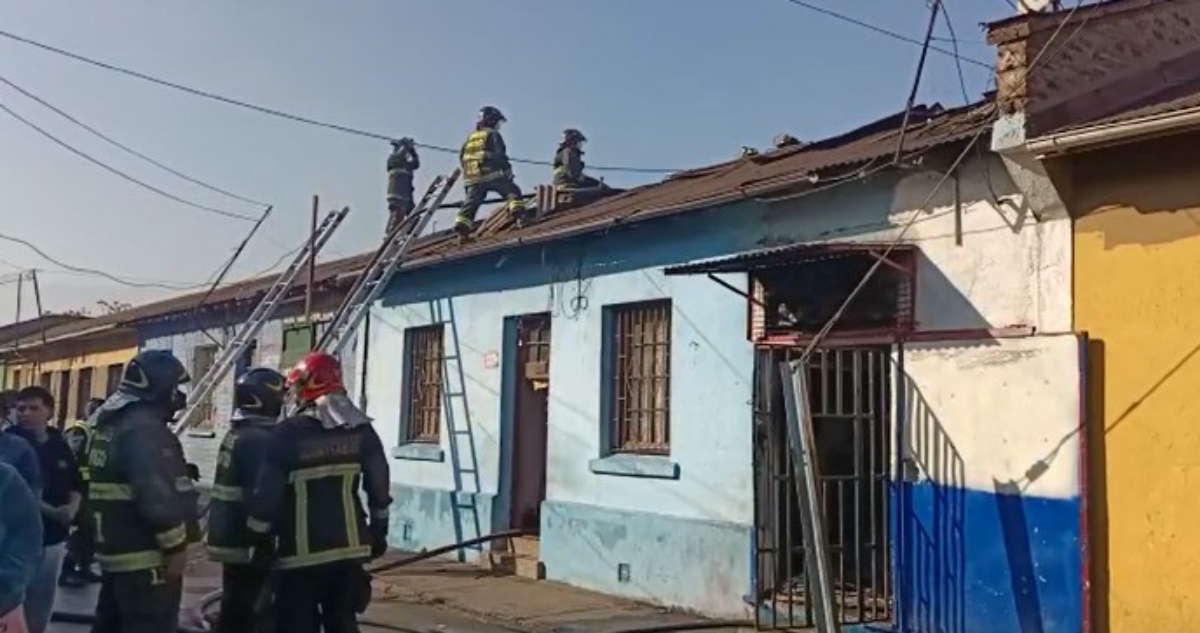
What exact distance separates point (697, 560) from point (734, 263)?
8.97 feet

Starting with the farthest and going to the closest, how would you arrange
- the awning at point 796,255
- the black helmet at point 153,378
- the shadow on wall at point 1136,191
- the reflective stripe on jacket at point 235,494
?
1. the awning at point 796,255
2. the shadow on wall at point 1136,191
3. the reflective stripe on jacket at point 235,494
4. the black helmet at point 153,378

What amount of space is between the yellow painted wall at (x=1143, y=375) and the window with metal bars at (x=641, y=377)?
438cm

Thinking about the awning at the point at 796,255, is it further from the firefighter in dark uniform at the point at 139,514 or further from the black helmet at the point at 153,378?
the firefighter in dark uniform at the point at 139,514

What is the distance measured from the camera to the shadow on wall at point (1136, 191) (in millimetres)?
7234

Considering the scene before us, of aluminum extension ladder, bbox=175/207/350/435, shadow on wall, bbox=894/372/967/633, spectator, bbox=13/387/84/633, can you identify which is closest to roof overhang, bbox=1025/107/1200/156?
shadow on wall, bbox=894/372/967/633

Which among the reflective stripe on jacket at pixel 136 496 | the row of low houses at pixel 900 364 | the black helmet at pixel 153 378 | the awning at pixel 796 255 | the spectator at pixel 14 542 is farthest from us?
the awning at pixel 796 255

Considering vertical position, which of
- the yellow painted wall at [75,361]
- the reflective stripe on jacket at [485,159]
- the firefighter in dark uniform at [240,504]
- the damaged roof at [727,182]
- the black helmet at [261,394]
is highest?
the reflective stripe on jacket at [485,159]

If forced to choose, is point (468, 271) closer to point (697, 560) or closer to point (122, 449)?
point (697, 560)

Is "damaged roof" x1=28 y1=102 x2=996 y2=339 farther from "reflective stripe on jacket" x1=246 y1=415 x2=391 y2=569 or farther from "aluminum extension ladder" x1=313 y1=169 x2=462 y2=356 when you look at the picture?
"reflective stripe on jacket" x1=246 y1=415 x2=391 y2=569

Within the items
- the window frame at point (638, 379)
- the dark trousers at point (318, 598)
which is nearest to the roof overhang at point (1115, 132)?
the window frame at point (638, 379)

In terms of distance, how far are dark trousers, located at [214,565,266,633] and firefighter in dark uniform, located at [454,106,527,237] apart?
8.52 m

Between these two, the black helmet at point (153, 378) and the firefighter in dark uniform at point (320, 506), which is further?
the firefighter in dark uniform at point (320, 506)

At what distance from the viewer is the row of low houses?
7391 millimetres

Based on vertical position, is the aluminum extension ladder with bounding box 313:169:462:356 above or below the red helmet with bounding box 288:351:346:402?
above
